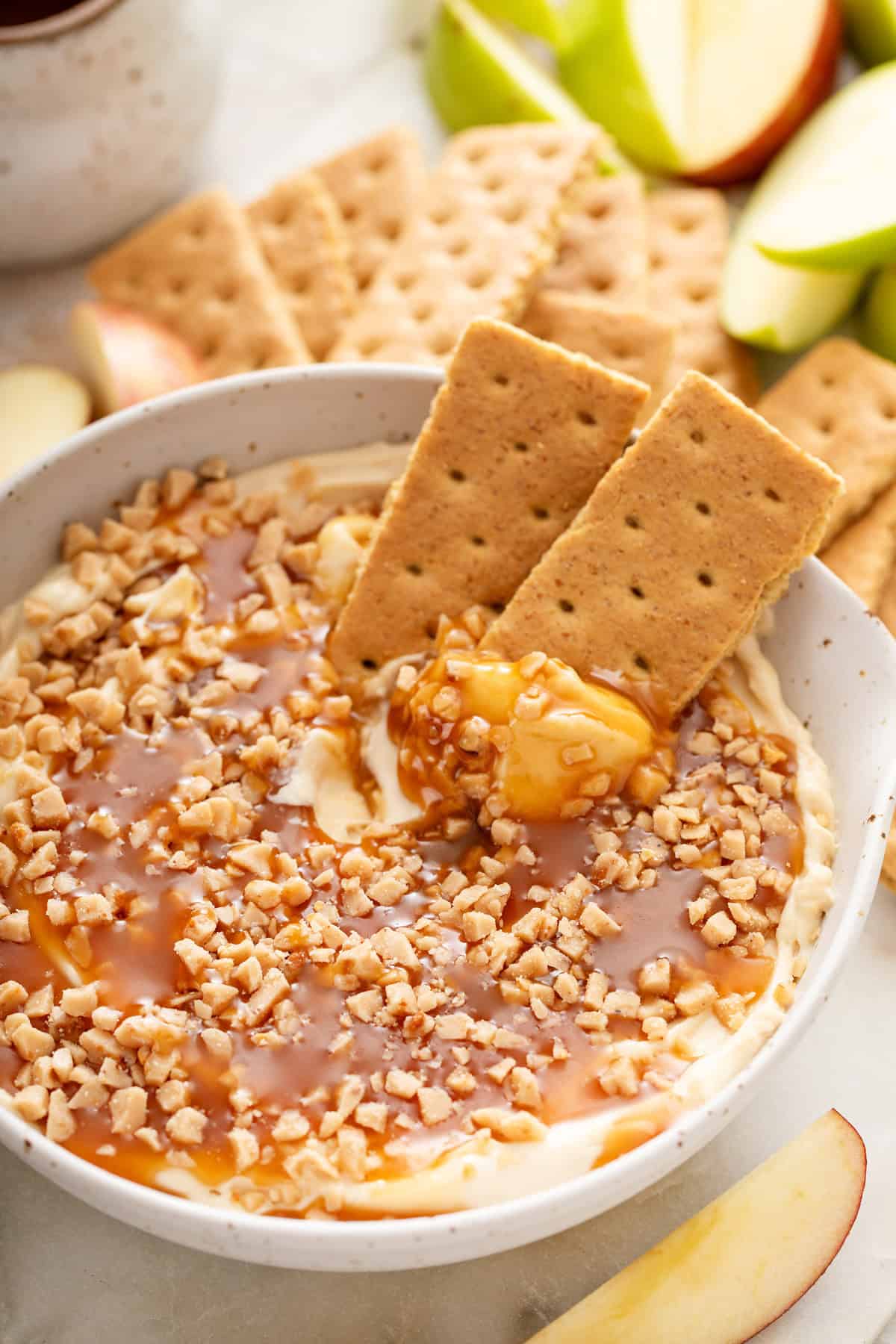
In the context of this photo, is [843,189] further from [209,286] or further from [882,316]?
[209,286]

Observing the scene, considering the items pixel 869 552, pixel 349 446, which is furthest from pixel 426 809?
pixel 869 552

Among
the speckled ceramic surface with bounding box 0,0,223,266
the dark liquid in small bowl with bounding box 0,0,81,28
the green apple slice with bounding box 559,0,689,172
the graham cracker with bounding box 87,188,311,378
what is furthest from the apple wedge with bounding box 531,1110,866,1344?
the dark liquid in small bowl with bounding box 0,0,81,28

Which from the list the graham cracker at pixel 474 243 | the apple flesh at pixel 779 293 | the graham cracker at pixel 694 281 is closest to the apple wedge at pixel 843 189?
the apple flesh at pixel 779 293

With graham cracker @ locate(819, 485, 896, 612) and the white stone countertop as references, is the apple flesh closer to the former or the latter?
graham cracker @ locate(819, 485, 896, 612)

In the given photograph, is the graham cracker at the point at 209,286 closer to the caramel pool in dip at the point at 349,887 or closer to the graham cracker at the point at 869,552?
the caramel pool in dip at the point at 349,887

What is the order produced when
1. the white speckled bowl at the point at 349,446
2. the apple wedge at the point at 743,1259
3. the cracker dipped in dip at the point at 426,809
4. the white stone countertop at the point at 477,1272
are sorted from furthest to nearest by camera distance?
the white stone countertop at the point at 477,1272 → the apple wedge at the point at 743,1259 → the cracker dipped in dip at the point at 426,809 → the white speckled bowl at the point at 349,446

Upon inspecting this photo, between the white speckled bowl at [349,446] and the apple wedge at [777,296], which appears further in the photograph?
the apple wedge at [777,296]

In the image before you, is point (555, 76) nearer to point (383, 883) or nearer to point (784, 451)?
point (784, 451)
